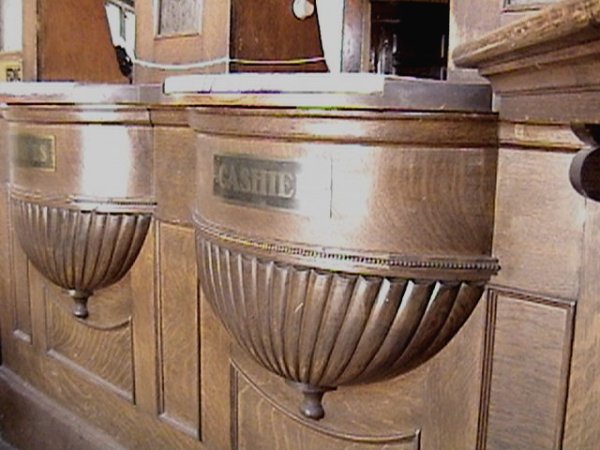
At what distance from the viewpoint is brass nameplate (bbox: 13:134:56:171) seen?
1522mm

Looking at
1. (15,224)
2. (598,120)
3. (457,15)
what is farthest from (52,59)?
(598,120)

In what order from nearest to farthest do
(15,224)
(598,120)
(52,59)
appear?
(598,120)
(15,224)
(52,59)

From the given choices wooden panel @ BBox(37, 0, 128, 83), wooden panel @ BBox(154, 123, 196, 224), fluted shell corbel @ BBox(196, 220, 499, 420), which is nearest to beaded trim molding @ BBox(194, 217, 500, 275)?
fluted shell corbel @ BBox(196, 220, 499, 420)

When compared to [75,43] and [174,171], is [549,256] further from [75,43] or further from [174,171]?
[75,43]

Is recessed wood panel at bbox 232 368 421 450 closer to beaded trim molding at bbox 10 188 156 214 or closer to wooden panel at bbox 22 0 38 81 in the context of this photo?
beaded trim molding at bbox 10 188 156 214

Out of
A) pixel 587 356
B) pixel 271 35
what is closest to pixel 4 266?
pixel 271 35

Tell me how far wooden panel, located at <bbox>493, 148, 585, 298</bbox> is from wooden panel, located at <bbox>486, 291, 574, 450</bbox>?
27mm

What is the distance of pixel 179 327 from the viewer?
4.80 ft

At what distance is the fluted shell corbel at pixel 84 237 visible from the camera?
4.86ft

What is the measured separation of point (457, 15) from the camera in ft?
3.19

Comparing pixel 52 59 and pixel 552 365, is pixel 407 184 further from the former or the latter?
pixel 52 59

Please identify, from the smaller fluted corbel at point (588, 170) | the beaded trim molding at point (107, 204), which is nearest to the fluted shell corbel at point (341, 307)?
the smaller fluted corbel at point (588, 170)

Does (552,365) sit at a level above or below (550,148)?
below

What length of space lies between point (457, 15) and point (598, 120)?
0.42 meters
